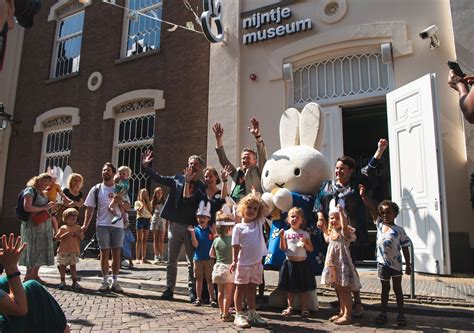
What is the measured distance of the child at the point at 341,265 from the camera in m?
3.98

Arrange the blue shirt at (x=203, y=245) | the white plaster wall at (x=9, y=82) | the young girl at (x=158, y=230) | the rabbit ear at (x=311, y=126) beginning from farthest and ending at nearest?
the white plaster wall at (x=9, y=82) < the young girl at (x=158, y=230) < the rabbit ear at (x=311, y=126) < the blue shirt at (x=203, y=245)

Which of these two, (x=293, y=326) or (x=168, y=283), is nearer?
(x=293, y=326)

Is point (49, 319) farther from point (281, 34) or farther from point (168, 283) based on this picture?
point (281, 34)

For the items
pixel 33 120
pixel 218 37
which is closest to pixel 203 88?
pixel 218 37

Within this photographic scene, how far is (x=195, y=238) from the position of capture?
4.89m

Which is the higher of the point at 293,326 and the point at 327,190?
the point at 327,190

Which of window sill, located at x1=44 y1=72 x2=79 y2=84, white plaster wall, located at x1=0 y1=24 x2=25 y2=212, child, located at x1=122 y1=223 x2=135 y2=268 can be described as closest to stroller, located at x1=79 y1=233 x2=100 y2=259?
child, located at x1=122 y1=223 x2=135 y2=268

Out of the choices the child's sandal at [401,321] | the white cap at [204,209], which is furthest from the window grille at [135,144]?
the child's sandal at [401,321]

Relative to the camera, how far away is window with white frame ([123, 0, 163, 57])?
36.1ft

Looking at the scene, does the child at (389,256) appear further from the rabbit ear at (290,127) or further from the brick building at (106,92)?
the brick building at (106,92)

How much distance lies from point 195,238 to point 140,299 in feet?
3.74

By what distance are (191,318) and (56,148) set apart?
960cm

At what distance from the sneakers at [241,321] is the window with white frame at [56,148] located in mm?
9214

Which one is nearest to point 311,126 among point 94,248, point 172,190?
point 172,190
